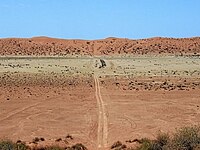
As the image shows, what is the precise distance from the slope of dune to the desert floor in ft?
216

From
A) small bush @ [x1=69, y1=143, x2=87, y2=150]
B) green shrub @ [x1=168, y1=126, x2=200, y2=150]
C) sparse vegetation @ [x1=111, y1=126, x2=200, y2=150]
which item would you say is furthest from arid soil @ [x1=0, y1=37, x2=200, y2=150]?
green shrub @ [x1=168, y1=126, x2=200, y2=150]

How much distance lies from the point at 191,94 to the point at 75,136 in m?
19.4

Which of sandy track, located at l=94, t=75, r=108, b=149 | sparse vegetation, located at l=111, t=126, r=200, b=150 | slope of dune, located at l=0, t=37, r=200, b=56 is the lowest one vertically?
sandy track, located at l=94, t=75, r=108, b=149

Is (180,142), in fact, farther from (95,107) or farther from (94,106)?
(94,106)

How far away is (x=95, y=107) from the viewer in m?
31.1

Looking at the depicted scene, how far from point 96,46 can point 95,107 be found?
10531cm

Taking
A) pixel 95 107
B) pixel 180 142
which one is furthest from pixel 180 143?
pixel 95 107

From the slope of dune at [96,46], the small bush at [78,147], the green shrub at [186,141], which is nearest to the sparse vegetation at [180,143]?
the green shrub at [186,141]

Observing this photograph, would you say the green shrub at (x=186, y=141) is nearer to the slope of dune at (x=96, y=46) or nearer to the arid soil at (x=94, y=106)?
the arid soil at (x=94, y=106)

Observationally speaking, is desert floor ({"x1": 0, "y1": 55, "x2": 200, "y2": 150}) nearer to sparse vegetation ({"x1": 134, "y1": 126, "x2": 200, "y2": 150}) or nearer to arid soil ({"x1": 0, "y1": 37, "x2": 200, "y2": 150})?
arid soil ({"x1": 0, "y1": 37, "x2": 200, "y2": 150})

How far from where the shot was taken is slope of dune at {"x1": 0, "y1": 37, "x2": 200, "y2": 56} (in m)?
120

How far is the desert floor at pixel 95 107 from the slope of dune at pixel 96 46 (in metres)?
65.9

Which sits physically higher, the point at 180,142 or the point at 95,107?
the point at 180,142

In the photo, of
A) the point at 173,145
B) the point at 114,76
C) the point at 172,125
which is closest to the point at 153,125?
the point at 172,125
